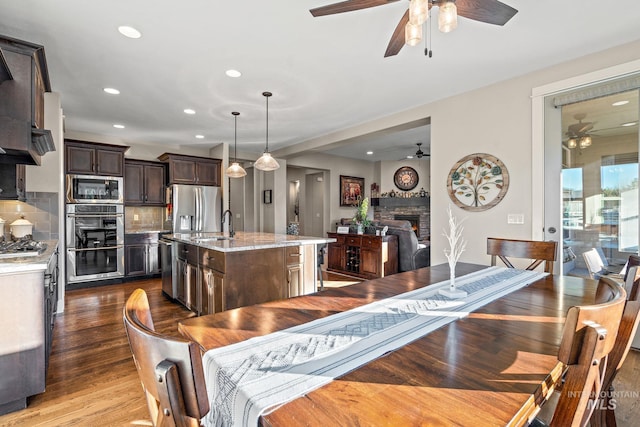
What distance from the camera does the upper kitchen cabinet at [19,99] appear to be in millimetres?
2158

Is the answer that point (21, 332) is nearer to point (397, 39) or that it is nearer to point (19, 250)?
point (19, 250)

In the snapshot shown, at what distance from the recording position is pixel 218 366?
2.71 feet

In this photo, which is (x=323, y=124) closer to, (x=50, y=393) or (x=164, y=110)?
(x=164, y=110)

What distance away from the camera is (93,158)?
4879 mm

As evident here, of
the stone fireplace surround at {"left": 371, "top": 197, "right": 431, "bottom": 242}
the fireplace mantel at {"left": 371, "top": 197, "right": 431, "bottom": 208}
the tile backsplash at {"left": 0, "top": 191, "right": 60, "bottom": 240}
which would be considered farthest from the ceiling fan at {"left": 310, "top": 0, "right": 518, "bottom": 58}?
the fireplace mantel at {"left": 371, "top": 197, "right": 431, "bottom": 208}

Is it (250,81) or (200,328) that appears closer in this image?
(200,328)

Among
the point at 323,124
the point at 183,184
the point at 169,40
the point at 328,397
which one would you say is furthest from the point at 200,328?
the point at 183,184

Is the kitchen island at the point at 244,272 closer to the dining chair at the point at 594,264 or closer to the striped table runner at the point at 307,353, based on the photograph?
the striped table runner at the point at 307,353

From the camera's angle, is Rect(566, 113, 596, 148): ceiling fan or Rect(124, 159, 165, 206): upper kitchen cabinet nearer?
Rect(566, 113, 596, 148): ceiling fan

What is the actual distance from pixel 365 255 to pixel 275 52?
3609 mm

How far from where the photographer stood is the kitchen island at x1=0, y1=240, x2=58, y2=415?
180cm

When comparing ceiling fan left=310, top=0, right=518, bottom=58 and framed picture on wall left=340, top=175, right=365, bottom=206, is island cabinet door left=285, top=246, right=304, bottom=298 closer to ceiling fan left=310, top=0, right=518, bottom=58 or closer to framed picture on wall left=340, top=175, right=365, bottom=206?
ceiling fan left=310, top=0, right=518, bottom=58

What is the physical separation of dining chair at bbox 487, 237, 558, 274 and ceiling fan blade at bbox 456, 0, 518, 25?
1503 millimetres

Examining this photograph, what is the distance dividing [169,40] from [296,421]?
9.66 ft
